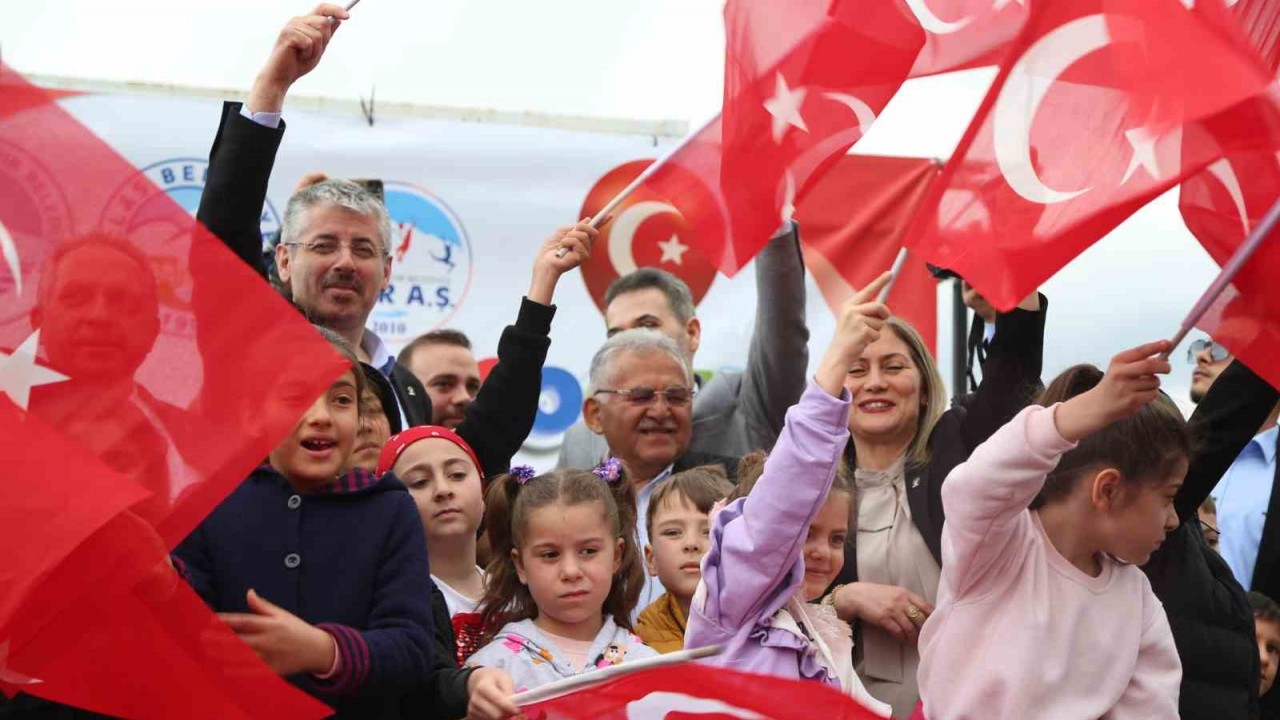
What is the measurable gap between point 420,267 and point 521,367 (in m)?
2.87

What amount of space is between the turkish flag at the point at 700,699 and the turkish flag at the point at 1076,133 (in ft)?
2.42

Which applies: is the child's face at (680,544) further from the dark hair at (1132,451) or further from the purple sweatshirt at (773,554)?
the dark hair at (1132,451)

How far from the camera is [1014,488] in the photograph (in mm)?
2965

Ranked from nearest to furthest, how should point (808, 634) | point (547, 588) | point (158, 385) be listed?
1. point (158, 385)
2. point (808, 634)
3. point (547, 588)

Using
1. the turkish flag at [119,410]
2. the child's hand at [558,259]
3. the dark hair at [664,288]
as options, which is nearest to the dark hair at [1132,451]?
the child's hand at [558,259]

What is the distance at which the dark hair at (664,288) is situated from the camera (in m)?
5.22

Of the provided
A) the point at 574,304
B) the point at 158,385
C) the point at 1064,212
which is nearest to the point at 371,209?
the point at 158,385

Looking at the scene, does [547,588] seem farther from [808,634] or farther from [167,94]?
[167,94]

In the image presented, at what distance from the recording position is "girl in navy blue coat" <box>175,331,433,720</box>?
9.52 feet

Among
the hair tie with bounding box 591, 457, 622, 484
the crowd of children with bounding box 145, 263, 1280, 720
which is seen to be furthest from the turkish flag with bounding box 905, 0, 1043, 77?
the hair tie with bounding box 591, 457, 622, 484

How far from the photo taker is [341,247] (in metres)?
4.03

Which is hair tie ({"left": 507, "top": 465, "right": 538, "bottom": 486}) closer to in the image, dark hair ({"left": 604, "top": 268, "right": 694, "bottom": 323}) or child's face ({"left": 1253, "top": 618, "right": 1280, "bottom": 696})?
dark hair ({"left": 604, "top": 268, "right": 694, "bottom": 323})

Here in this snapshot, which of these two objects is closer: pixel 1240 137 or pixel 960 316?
pixel 1240 137

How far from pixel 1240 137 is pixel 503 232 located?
443 cm
